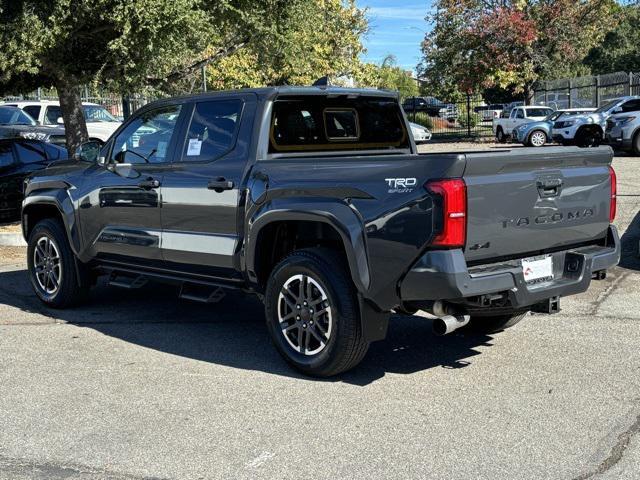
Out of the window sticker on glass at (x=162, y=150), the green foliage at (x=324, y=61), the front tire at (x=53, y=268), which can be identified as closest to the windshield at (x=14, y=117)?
the green foliage at (x=324, y=61)

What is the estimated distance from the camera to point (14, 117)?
20.4m

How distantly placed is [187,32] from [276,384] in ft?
28.5

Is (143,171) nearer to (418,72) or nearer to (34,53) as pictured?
(34,53)

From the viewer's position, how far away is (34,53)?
38.0 ft

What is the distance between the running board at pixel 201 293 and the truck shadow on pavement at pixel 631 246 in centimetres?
518

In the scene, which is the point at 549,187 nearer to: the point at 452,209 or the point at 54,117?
the point at 452,209

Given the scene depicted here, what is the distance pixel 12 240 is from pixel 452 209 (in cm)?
930

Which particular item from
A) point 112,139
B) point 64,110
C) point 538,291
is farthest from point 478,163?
point 64,110

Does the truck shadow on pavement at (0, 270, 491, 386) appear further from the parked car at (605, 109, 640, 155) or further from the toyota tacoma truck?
the parked car at (605, 109, 640, 155)

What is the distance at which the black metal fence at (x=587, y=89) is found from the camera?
1270 inches

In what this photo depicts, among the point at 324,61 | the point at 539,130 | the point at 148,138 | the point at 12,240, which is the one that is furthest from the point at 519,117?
the point at 148,138

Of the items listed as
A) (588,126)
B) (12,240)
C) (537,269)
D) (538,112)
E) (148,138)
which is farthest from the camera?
(538,112)

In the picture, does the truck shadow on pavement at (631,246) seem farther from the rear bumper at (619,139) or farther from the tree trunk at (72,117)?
the rear bumper at (619,139)

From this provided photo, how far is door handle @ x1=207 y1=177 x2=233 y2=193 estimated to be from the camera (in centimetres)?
591
